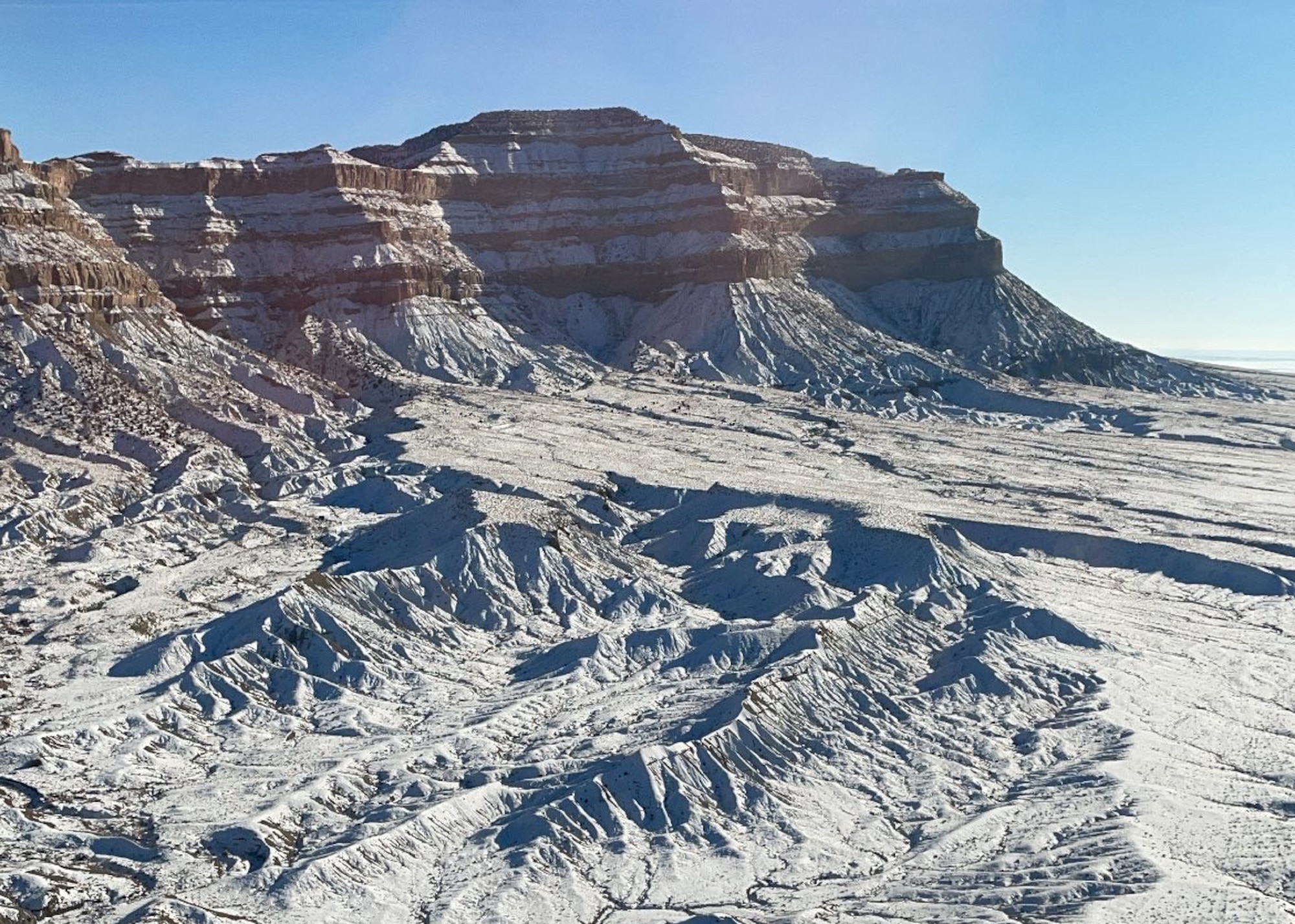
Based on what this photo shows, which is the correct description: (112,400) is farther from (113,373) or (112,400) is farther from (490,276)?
(490,276)

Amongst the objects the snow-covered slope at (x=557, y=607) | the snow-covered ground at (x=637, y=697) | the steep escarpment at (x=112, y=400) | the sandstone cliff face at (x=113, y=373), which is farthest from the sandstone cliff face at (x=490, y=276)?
the snow-covered ground at (x=637, y=697)

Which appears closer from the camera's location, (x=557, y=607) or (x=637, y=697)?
(x=637, y=697)

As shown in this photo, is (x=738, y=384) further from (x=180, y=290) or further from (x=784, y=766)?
(x=784, y=766)

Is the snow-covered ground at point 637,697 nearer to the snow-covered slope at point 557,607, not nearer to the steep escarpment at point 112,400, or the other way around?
the snow-covered slope at point 557,607

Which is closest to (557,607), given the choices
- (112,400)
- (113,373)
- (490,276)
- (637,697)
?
(637,697)

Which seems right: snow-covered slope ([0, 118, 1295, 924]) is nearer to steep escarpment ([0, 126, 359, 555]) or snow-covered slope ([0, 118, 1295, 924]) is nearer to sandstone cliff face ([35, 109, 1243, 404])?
steep escarpment ([0, 126, 359, 555])

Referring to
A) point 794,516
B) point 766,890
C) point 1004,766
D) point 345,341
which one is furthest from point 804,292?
point 766,890

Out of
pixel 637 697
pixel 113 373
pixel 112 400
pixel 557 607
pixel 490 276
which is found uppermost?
pixel 490 276

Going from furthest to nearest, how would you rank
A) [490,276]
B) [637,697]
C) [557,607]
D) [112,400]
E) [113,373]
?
[490,276] → [113,373] → [112,400] → [557,607] → [637,697]
